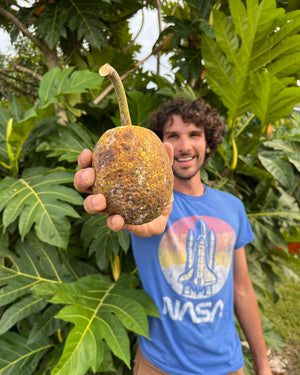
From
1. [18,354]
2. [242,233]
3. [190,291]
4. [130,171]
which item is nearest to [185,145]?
[242,233]

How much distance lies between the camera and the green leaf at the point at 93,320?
0.98m

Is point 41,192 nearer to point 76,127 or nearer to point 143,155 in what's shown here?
point 76,127

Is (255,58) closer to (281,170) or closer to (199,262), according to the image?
(281,170)

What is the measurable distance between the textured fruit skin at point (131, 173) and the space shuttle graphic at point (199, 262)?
578mm

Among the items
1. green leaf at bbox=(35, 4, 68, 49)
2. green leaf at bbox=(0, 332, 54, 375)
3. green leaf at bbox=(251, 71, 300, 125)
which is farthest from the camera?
green leaf at bbox=(35, 4, 68, 49)

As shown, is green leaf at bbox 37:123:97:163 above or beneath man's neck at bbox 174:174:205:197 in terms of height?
above

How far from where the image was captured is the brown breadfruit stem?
1.81 feet

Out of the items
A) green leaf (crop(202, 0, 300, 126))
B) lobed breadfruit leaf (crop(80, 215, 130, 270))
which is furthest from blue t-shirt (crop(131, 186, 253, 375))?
green leaf (crop(202, 0, 300, 126))

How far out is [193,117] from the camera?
4.32 feet

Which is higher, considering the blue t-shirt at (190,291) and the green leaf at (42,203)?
the green leaf at (42,203)

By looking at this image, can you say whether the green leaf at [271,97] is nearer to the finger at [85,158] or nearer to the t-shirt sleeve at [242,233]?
the t-shirt sleeve at [242,233]

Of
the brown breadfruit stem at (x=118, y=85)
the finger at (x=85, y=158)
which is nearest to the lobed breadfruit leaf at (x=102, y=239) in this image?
the finger at (x=85, y=158)

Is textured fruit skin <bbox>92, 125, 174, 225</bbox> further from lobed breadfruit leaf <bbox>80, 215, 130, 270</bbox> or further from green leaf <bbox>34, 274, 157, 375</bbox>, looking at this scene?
lobed breadfruit leaf <bbox>80, 215, 130, 270</bbox>

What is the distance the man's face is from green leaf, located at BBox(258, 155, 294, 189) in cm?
42
